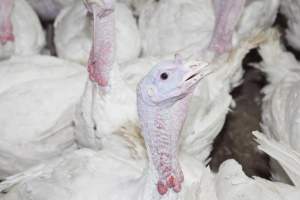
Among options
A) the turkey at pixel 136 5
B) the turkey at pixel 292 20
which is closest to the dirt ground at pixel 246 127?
the turkey at pixel 292 20

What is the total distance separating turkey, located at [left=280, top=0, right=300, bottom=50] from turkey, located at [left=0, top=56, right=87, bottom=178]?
997mm

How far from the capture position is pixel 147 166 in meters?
2.04

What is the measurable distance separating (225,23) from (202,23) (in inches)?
6.5

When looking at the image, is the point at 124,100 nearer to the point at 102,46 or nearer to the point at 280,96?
the point at 102,46

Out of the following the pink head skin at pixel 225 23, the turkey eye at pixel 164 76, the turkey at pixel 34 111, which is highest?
the turkey eye at pixel 164 76

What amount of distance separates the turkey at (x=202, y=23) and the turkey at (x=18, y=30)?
1.51 ft

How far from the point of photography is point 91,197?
2043 millimetres

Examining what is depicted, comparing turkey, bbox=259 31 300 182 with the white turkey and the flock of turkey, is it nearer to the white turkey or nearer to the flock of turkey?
the flock of turkey

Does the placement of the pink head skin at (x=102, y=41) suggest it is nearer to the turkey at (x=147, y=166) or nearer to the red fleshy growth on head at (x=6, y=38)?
the turkey at (x=147, y=166)

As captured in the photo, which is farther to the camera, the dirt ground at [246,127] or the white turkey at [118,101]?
the dirt ground at [246,127]

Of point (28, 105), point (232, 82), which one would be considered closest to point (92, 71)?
point (28, 105)

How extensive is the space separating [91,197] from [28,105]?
0.54 m

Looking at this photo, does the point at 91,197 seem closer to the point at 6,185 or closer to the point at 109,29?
the point at 6,185

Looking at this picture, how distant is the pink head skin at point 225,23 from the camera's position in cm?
257
